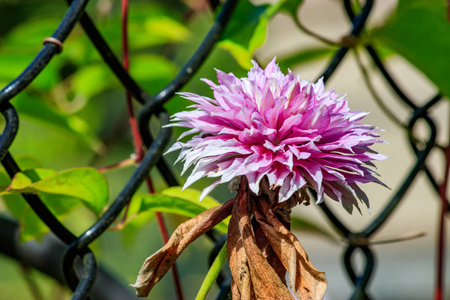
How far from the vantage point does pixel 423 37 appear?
32 centimetres

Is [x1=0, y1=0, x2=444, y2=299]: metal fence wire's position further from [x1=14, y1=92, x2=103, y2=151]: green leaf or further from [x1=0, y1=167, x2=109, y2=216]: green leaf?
[x1=14, y1=92, x2=103, y2=151]: green leaf

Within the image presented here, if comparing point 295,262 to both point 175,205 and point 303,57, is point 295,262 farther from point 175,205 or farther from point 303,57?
point 303,57

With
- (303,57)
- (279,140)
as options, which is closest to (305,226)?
(303,57)

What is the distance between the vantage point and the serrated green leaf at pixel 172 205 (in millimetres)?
233

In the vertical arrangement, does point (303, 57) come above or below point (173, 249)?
above

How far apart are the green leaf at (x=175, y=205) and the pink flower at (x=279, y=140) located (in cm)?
6

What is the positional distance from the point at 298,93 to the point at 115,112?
101cm

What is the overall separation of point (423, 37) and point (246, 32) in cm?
11

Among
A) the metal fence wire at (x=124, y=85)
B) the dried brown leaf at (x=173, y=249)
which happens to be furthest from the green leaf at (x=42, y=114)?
the dried brown leaf at (x=173, y=249)

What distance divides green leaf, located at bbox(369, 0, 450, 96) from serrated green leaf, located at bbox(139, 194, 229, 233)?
16 cm

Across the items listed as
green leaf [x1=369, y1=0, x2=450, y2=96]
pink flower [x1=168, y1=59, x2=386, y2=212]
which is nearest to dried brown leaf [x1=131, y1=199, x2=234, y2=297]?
pink flower [x1=168, y1=59, x2=386, y2=212]

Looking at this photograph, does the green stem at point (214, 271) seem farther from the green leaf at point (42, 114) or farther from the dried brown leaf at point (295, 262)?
the green leaf at point (42, 114)

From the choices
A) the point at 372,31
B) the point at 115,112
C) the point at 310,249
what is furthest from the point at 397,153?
the point at 372,31

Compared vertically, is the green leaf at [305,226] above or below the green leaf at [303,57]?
below
